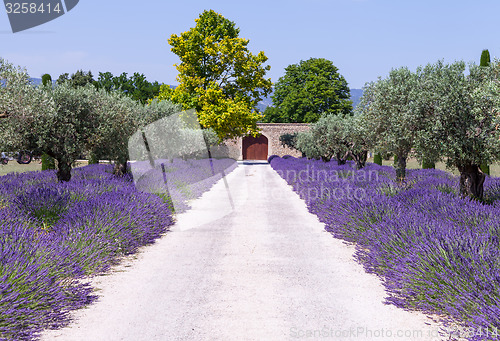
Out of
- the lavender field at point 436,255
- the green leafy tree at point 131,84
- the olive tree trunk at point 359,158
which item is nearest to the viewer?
the lavender field at point 436,255

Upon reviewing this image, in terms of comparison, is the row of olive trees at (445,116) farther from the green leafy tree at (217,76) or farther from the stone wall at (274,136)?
the stone wall at (274,136)

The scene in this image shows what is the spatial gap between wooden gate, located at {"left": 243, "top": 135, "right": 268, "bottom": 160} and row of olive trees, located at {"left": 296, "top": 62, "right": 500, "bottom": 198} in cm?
4982

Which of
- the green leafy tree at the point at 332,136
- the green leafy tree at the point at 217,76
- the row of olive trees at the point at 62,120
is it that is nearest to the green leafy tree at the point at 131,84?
the green leafy tree at the point at 217,76

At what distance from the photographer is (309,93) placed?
224ft

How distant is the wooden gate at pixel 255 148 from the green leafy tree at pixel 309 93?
8873 mm

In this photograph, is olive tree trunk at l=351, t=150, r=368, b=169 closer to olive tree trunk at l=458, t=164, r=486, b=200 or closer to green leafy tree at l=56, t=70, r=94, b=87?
olive tree trunk at l=458, t=164, r=486, b=200

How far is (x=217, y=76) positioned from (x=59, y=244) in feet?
113

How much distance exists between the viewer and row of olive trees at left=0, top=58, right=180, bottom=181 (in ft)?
35.0

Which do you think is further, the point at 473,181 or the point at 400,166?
the point at 400,166

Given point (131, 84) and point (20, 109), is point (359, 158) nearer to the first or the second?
point (20, 109)

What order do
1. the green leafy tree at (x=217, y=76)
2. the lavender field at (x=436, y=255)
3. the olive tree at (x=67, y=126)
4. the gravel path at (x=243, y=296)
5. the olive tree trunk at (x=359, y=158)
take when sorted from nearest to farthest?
the lavender field at (x=436, y=255)
the gravel path at (x=243, y=296)
the olive tree at (x=67, y=126)
the olive tree trunk at (x=359, y=158)
the green leafy tree at (x=217, y=76)

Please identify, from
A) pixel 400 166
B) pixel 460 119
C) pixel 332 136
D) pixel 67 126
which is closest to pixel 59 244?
pixel 67 126

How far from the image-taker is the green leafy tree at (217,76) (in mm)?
36312

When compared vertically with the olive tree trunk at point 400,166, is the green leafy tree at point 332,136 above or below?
above
